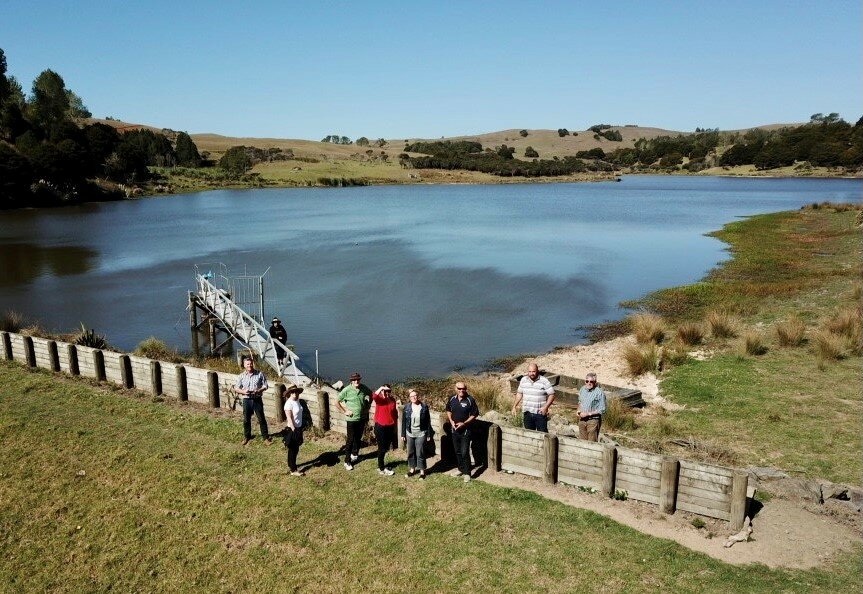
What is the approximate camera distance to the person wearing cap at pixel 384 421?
1152cm

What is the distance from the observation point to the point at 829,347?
18078 millimetres

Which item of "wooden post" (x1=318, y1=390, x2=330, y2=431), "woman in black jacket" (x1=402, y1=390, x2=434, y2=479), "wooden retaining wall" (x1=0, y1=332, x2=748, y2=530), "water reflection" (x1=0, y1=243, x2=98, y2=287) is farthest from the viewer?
"water reflection" (x1=0, y1=243, x2=98, y2=287)

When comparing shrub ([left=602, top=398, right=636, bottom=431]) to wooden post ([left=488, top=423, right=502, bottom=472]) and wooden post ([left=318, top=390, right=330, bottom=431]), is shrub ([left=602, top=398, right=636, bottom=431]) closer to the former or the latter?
wooden post ([left=488, top=423, right=502, bottom=472])

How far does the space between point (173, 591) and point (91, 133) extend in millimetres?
114255

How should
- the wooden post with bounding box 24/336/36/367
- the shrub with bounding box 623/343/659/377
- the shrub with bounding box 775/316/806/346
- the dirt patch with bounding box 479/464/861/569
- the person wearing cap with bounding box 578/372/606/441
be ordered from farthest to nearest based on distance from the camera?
1. the shrub with bounding box 775/316/806/346
2. the shrub with bounding box 623/343/659/377
3. the wooden post with bounding box 24/336/36/367
4. the person wearing cap with bounding box 578/372/606/441
5. the dirt patch with bounding box 479/464/861/569

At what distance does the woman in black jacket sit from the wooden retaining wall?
2.64ft

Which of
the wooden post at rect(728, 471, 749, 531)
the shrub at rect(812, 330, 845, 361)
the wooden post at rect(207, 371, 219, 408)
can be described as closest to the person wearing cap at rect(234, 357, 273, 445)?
the wooden post at rect(207, 371, 219, 408)

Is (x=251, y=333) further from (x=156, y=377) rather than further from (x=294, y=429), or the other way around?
(x=294, y=429)

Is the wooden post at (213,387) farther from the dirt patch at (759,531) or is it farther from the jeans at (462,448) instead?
the dirt patch at (759,531)

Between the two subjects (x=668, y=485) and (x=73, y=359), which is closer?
(x=668, y=485)

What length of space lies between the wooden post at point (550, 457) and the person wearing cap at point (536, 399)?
991 mm

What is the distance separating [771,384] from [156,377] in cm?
1532

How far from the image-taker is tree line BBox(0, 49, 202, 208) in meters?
76.7

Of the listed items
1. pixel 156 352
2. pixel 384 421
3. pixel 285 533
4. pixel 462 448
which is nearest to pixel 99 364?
pixel 156 352
